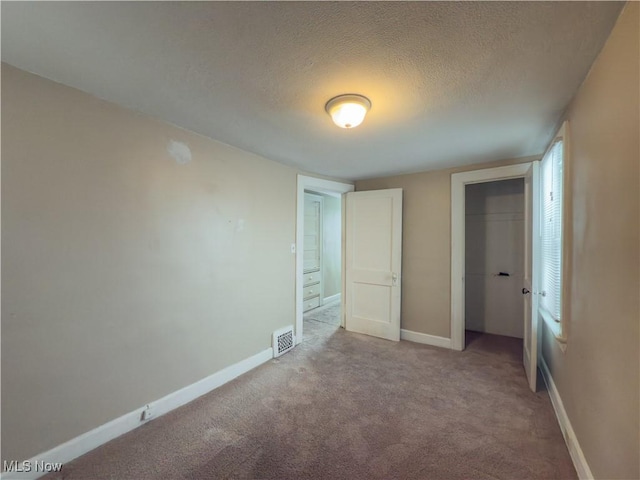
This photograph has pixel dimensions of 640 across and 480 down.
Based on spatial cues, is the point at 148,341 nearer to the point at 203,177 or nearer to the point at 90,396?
the point at 90,396

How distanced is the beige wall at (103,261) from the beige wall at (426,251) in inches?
84.8

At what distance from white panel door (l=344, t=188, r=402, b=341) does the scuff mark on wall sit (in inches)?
89.3

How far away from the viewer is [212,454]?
1.67m

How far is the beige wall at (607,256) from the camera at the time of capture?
102 cm

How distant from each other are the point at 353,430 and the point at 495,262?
3.12m

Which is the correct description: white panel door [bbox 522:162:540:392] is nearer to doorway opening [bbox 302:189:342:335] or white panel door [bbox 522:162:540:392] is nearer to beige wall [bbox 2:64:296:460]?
doorway opening [bbox 302:189:342:335]

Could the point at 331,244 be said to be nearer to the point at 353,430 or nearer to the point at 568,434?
the point at 353,430

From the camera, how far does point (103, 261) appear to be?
1748mm

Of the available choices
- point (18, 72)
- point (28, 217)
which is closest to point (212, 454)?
point (28, 217)

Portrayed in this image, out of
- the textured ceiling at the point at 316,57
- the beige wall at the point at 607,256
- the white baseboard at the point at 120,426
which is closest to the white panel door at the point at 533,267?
the textured ceiling at the point at 316,57

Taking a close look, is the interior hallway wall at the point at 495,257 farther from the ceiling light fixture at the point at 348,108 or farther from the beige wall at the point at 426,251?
the ceiling light fixture at the point at 348,108

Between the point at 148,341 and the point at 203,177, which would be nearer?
the point at 148,341

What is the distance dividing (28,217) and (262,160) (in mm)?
1855

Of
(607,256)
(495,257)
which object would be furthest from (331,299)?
(607,256)
